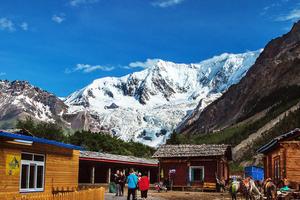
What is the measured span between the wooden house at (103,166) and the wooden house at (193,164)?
446 cm

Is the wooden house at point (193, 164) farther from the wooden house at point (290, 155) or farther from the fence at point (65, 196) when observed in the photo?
the fence at point (65, 196)

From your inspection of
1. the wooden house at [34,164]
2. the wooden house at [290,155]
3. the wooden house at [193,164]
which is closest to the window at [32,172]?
the wooden house at [34,164]

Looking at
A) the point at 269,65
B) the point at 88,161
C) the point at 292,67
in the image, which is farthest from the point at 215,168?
the point at 269,65

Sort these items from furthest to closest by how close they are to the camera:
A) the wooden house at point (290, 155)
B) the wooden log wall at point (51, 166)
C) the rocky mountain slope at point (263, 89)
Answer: the rocky mountain slope at point (263, 89), the wooden house at point (290, 155), the wooden log wall at point (51, 166)

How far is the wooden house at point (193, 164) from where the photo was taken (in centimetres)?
4953

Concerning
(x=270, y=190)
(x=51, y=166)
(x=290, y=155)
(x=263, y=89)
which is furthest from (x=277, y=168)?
(x=263, y=89)

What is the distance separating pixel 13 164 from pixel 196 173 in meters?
30.1

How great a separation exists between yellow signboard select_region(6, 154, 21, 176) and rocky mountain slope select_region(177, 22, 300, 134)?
100292 mm

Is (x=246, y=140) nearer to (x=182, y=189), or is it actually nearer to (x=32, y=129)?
(x=32, y=129)

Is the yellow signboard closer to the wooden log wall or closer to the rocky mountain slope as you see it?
the wooden log wall

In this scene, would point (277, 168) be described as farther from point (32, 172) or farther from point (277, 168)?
point (32, 172)

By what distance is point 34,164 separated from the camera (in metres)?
25.0

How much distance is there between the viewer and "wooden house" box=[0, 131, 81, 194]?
73.5ft

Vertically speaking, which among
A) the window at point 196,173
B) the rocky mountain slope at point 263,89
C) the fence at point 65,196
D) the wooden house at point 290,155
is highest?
the rocky mountain slope at point 263,89
